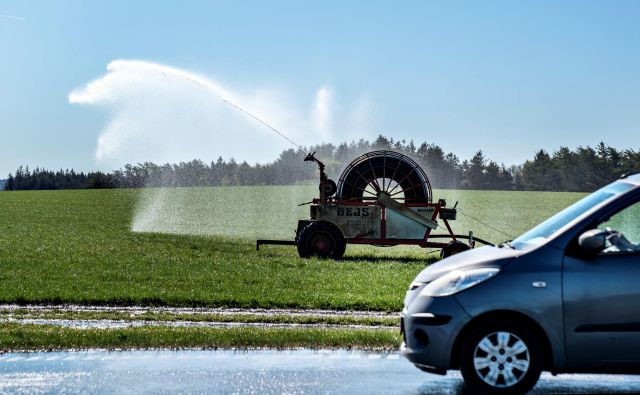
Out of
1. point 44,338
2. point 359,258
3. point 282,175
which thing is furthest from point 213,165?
point 44,338

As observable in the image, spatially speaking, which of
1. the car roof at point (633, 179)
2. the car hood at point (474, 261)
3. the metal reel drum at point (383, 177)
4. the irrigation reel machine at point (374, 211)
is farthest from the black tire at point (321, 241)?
the car roof at point (633, 179)

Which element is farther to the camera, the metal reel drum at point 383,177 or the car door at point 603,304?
the metal reel drum at point 383,177

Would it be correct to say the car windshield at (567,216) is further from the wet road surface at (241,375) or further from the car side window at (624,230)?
the wet road surface at (241,375)

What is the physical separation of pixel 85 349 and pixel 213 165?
79.1 meters

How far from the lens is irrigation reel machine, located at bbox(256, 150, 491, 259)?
91.7ft

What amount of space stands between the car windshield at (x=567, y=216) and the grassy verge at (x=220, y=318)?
211 inches

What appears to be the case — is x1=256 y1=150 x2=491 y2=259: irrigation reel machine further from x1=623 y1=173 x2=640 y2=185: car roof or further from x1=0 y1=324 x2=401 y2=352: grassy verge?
x1=623 y1=173 x2=640 y2=185: car roof

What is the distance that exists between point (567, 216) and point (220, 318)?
24.2 feet

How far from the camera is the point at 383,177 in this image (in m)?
28.2

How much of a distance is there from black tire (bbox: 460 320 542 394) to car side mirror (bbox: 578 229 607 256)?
795 millimetres

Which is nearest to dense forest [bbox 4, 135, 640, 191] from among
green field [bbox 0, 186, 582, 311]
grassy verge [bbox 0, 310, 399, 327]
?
green field [bbox 0, 186, 582, 311]

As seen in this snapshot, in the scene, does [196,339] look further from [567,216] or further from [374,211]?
[374,211]

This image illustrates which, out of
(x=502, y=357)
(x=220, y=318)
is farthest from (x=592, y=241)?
(x=220, y=318)

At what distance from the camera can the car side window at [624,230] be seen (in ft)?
27.5
